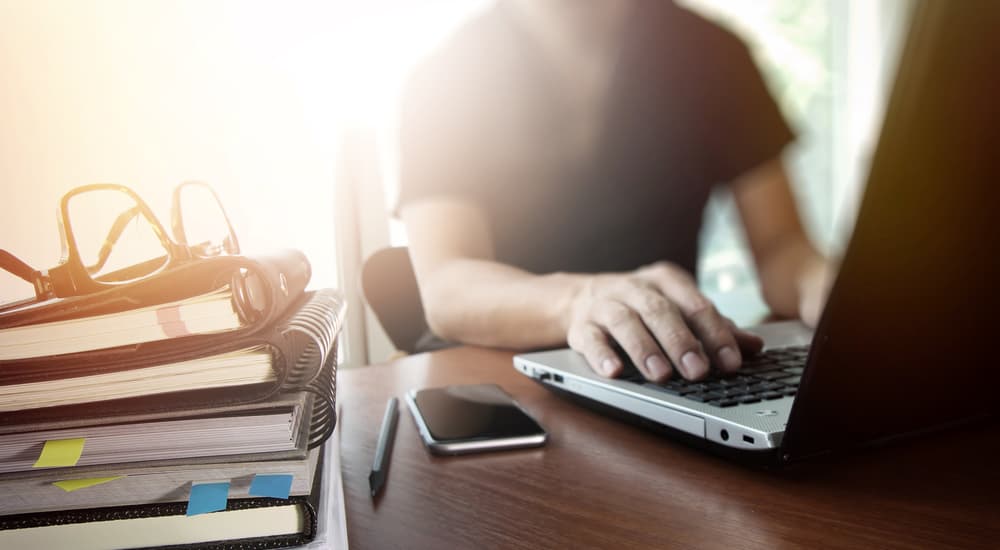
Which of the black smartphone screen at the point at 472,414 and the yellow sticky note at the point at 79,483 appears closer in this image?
the yellow sticky note at the point at 79,483

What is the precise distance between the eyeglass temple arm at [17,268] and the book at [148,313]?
7 centimetres

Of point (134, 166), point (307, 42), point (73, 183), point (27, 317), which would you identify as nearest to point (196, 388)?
point (27, 317)

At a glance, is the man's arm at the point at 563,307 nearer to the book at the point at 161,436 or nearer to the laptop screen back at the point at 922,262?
the laptop screen back at the point at 922,262

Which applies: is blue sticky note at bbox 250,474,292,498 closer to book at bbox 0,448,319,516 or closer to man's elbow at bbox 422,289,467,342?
book at bbox 0,448,319,516

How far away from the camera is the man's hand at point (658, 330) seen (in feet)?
1.42

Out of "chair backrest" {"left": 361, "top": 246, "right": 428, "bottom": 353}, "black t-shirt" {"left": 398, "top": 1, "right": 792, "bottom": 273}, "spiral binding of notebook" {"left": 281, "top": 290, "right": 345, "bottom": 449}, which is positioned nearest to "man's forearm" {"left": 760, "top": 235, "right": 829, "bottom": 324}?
"black t-shirt" {"left": 398, "top": 1, "right": 792, "bottom": 273}

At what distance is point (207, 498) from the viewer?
23 cm

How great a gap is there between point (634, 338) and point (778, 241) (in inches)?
33.6

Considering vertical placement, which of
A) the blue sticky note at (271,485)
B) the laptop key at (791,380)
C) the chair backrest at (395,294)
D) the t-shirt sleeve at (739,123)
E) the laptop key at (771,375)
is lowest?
the chair backrest at (395,294)

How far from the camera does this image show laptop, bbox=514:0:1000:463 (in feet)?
0.69

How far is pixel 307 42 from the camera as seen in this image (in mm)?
1562

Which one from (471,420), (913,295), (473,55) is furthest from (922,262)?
(473,55)

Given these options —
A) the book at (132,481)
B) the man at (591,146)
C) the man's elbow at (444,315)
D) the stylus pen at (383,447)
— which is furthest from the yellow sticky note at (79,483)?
the man at (591,146)

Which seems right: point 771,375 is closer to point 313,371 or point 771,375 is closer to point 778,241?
point 313,371
